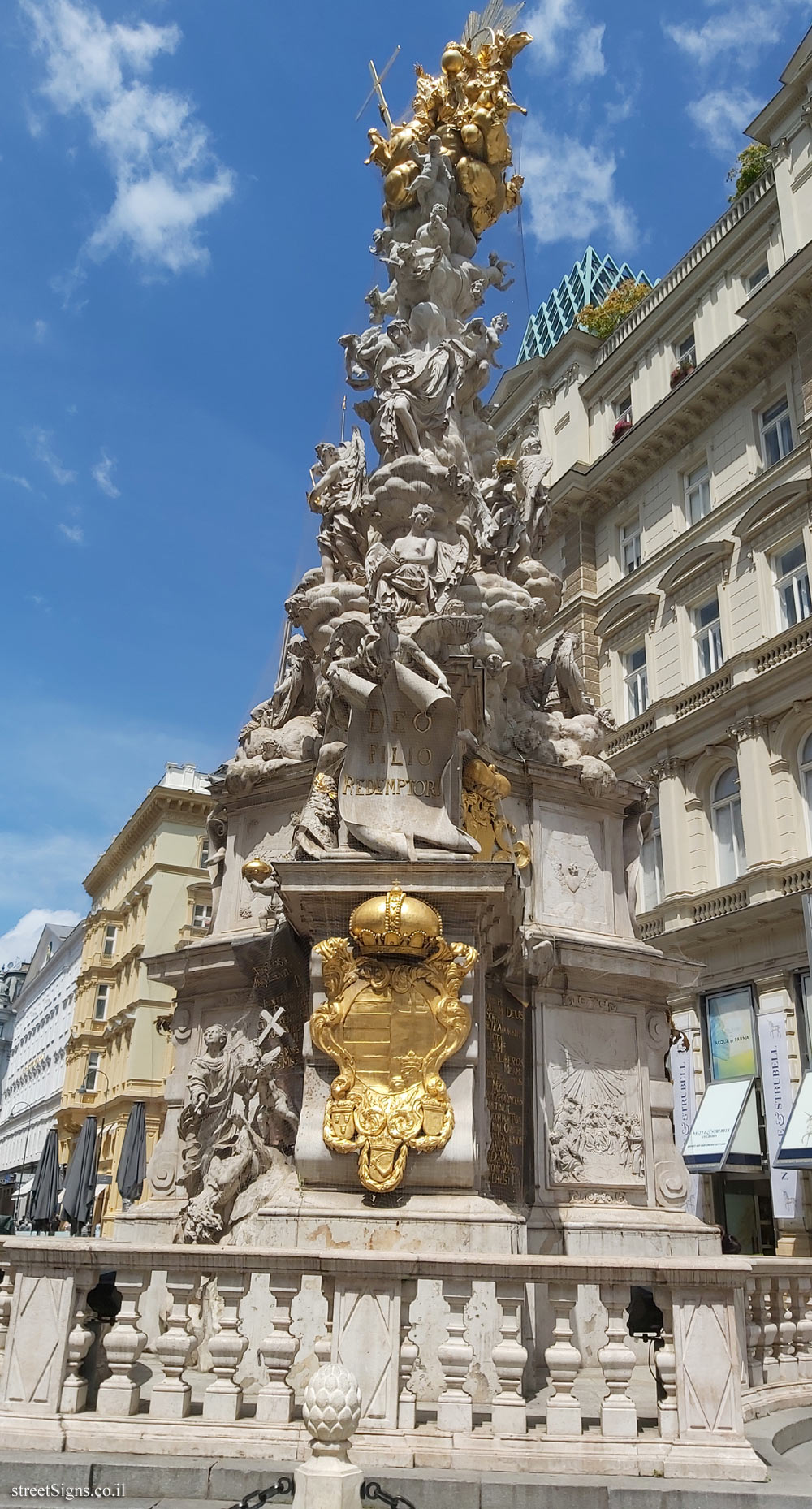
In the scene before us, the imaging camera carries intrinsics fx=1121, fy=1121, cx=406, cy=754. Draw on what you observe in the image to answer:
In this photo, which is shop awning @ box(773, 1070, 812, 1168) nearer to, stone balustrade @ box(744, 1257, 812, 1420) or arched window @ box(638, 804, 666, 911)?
arched window @ box(638, 804, 666, 911)

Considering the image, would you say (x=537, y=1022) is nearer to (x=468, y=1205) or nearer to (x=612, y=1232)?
(x=612, y=1232)

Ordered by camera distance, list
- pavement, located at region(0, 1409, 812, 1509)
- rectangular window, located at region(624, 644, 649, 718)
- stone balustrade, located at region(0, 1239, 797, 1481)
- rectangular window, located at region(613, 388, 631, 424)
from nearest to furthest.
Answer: pavement, located at region(0, 1409, 812, 1509)
stone balustrade, located at region(0, 1239, 797, 1481)
rectangular window, located at region(624, 644, 649, 718)
rectangular window, located at region(613, 388, 631, 424)

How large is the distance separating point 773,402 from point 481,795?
23022 mm

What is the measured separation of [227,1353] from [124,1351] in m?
0.57

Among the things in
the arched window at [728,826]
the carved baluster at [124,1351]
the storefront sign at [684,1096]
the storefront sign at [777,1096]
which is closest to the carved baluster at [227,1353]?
the carved baluster at [124,1351]

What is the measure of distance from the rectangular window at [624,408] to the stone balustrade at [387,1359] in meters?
34.2

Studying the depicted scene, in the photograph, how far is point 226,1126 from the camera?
10.1 metres

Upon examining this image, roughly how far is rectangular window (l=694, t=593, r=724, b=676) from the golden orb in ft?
53.0

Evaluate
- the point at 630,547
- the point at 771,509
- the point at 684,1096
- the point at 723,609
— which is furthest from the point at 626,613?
the point at 684,1096

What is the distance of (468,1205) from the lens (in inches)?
310

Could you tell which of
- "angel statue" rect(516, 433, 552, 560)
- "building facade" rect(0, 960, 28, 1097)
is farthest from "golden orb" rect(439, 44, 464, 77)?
"building facade" rect(0, 960, 28, 1097)

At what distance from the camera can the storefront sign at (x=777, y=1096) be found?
72.4 feet

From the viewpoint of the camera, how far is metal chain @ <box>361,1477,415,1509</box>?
15.1ft

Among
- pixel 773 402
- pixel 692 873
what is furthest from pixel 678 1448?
pixel 773 402
